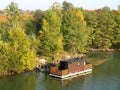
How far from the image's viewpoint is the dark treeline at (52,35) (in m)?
55.3

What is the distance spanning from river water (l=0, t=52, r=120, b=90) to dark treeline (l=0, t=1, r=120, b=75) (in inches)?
105

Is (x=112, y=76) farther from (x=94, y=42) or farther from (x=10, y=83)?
(x=94, y=42)

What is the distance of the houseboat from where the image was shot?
53869 mm

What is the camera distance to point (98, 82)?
168ft

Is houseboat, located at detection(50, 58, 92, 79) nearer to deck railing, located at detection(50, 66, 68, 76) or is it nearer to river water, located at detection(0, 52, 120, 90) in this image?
deck railing, located at detection(50, 66, 68, 76)

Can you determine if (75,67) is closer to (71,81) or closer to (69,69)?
(69,69)

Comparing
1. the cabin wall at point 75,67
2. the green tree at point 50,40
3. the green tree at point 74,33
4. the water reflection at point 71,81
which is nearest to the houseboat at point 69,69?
the cabin wall at point 75,67

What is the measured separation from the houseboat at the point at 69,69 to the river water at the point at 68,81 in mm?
1278

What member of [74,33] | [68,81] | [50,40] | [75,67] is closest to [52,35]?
[50,40]

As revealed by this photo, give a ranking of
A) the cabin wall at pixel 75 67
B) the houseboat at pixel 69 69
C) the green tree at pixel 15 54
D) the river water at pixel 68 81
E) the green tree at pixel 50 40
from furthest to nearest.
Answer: the green tree at pixel 50 40 → the cabin wall at pixel 75 67 → the green tree at pixel 15 54 → the houseboat at pixel 69 69 → the river water at pixel 68 81

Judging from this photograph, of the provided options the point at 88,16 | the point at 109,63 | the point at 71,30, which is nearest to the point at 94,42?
the point at 88,16

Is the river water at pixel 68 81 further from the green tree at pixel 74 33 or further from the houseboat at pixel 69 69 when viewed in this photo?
the green tree at pixel 74 33

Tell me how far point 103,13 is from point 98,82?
39.8m

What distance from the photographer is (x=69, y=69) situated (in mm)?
54781
